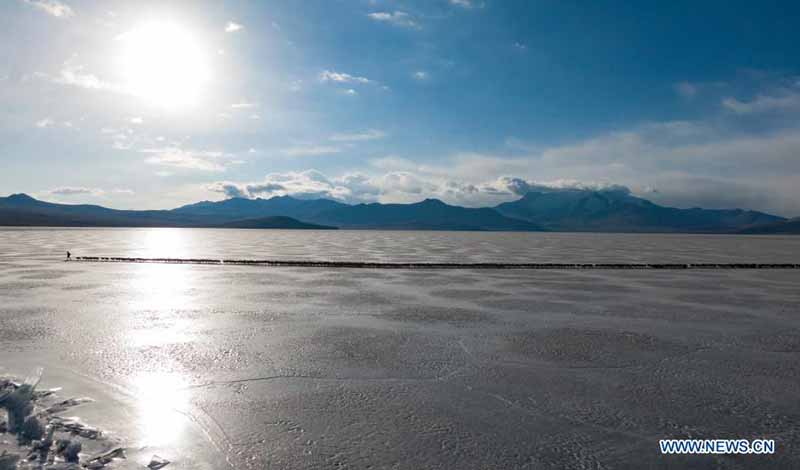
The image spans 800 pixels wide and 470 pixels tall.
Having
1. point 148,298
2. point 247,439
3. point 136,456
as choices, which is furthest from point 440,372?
point 148,298

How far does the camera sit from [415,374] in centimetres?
777

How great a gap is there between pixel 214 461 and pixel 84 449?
1414mm

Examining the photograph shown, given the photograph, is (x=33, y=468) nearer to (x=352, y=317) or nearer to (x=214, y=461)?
(x=214, y=461)

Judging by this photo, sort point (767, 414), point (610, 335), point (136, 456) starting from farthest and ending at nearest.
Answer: point (610, 335) → point (767, 414) → point (136, 456)

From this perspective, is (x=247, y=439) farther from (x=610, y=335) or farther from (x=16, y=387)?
(x=610, y=335)

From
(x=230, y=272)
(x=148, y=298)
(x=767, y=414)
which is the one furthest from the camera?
(x=230, y=272)

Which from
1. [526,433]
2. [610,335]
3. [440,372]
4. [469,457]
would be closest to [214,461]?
[469,457]

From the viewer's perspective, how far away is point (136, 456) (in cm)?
493

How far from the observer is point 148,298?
1540cm

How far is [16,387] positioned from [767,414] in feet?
33.1

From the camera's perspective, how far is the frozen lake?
205 inches

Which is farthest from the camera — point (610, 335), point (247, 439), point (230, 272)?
point (230, 272)

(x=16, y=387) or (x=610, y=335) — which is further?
(x=610, y=335)

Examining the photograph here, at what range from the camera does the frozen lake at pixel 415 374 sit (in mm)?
5219
